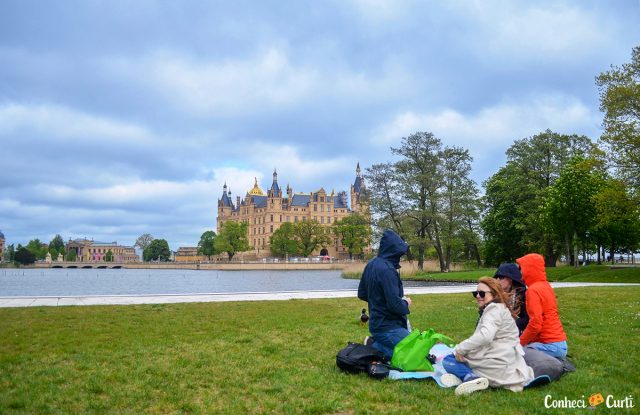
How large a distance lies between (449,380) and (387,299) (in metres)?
1.20

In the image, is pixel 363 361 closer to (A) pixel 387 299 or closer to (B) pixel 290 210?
(A) pixel 387 299

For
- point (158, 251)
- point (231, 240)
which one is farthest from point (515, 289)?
point (158, 251)

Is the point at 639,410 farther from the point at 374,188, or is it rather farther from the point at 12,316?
the point at 374,188

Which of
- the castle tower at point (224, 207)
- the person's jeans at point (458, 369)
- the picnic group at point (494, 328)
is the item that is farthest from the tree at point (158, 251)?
the person's jeans at point (458, 369)

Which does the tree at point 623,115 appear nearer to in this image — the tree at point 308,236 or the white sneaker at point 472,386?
the white sneaker at point 472,386

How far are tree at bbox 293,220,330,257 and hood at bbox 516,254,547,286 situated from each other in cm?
9784

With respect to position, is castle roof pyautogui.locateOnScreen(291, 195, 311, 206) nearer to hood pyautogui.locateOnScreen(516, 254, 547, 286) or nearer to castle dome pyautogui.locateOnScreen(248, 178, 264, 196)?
castle dome pyautogui.locateOnScreen(248, 178, 264, 196)

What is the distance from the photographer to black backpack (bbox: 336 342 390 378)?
6.08 metres

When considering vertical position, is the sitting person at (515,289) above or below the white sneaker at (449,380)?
above

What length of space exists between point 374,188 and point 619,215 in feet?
65.8

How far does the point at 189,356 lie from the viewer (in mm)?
7121

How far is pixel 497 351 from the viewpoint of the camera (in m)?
5.57

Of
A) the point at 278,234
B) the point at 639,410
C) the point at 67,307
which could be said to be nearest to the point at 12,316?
the point at 67,307

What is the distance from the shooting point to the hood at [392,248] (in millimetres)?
6492
